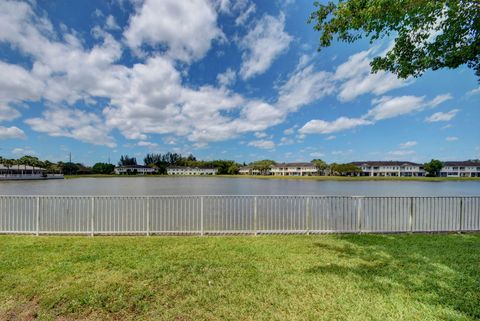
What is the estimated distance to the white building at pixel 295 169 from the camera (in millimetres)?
111375

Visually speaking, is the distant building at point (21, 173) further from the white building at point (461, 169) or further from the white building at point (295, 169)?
the white building at point (461, 169)

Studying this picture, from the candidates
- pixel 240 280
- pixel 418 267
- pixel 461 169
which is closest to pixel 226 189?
pixel 418 267

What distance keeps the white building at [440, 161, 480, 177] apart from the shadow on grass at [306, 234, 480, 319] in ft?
392

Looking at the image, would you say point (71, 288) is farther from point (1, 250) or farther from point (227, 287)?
point (1, 250)

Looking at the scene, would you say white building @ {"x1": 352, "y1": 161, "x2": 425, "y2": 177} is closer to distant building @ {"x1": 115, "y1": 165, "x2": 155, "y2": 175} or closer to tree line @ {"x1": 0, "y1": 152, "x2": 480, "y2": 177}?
tree line @ {"x1": 0, "y1": 152, "x2": 480, "y2": 177}

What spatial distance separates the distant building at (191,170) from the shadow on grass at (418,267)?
123m

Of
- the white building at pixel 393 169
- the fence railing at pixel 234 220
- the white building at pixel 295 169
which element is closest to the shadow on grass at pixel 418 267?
the fence railing at pixel 234 220

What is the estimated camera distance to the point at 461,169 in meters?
95.6

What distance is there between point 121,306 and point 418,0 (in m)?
7.27

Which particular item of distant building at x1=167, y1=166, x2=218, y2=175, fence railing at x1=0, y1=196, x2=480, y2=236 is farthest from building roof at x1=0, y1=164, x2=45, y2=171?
fence railing at x1=0, y1=196, x2=480, y2=236

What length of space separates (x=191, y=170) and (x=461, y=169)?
12133 centimetres

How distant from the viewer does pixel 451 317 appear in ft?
10.4

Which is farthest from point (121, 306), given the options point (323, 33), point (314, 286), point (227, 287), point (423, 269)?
point (323, 33)

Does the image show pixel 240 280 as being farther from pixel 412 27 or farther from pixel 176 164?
pixel 176 164
